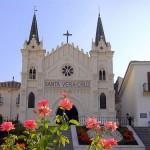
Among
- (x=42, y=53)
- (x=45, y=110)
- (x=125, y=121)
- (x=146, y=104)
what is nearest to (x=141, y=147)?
(x=146, y=104)

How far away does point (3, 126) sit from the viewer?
779cm

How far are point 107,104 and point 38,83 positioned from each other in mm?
8343

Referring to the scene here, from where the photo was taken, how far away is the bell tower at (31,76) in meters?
38.9

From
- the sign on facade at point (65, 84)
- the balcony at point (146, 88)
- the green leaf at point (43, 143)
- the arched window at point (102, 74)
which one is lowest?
the green leaf at point (43, 143)

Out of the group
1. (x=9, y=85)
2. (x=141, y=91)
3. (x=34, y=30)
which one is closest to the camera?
(x=141, y=91)

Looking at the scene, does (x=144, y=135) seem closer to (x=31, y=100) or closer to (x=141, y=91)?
(x=141, y=91)

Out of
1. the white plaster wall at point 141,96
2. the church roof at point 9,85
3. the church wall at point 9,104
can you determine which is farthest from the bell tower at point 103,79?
the church roof at point 9,85

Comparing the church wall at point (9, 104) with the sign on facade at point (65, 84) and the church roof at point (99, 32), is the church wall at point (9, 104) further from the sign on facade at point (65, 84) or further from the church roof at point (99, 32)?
the church roof at point (99, 32)

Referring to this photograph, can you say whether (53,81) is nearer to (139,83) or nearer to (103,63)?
(103,63)

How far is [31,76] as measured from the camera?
4050cm

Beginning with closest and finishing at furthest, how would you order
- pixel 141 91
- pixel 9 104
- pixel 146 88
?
pixel 146 88
pixel 141 91
pixel 9 104

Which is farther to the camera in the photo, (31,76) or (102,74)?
(102,74)

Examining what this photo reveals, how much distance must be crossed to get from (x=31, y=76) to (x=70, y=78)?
4.67m

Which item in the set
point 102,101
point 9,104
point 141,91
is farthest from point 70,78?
point 9,104
